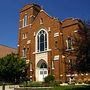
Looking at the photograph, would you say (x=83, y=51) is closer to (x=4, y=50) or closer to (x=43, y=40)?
(x=43, y=40)

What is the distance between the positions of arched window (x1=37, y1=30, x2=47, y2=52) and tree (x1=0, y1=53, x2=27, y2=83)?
4897 millimetres

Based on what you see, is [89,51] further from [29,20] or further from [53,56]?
[29,20]

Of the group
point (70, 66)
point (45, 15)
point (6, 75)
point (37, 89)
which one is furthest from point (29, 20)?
point (70, 66)

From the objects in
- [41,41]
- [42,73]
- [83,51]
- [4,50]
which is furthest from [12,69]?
[83,51]

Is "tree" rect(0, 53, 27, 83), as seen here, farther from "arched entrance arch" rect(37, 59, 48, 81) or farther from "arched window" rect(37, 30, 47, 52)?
"arched window" rect(37, 30, 47, 52)

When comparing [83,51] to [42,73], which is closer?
[83,51]

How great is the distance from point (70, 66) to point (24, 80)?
878 inches

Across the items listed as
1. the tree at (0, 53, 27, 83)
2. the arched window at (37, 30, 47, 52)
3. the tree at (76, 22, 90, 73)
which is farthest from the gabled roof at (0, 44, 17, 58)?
the tree at (76, 22, 90, 73)

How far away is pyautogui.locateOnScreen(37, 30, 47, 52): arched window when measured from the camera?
48562mm

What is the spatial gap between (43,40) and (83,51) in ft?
83.7

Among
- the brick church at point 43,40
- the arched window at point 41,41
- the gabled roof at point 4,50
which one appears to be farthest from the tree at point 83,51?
the gabled roof at point 4,50

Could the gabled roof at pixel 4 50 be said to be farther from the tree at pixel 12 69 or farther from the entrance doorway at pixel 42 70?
the tree at pixel 12 69

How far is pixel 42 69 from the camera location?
4869cm

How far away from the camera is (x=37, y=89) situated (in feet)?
99.1
